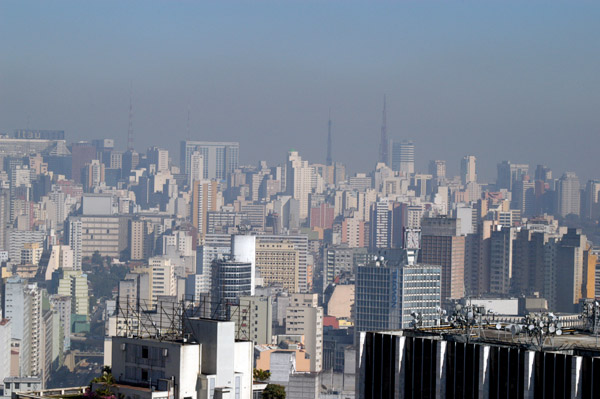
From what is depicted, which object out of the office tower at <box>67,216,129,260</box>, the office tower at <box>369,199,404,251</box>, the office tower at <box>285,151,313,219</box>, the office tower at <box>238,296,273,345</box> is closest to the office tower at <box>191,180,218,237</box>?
the office tower at <box>67,216,129,260</box>

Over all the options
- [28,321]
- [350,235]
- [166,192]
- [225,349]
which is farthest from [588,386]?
[166,192]

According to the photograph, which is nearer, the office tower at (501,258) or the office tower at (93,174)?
the office tower at (501,258)

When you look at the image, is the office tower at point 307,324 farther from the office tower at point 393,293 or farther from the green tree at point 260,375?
the green tree at point 260,375

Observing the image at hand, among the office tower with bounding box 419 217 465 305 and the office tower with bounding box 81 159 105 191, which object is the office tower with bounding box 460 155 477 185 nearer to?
the office tower with bounding box 81 159 105 191

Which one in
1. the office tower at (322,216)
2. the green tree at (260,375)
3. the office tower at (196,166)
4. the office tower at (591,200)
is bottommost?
the green tree at (260,375)

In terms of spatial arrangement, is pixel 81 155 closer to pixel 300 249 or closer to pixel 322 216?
pixel 322 216

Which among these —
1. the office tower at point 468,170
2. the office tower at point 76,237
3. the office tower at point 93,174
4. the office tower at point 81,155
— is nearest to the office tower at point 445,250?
the office tower at point 76,237

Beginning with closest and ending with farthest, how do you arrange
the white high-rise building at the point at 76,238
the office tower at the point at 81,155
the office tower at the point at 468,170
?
the white high-rise building at the point at 76,238 → the office tower at the point at 468,170 → the office tower at the point at 81,155
